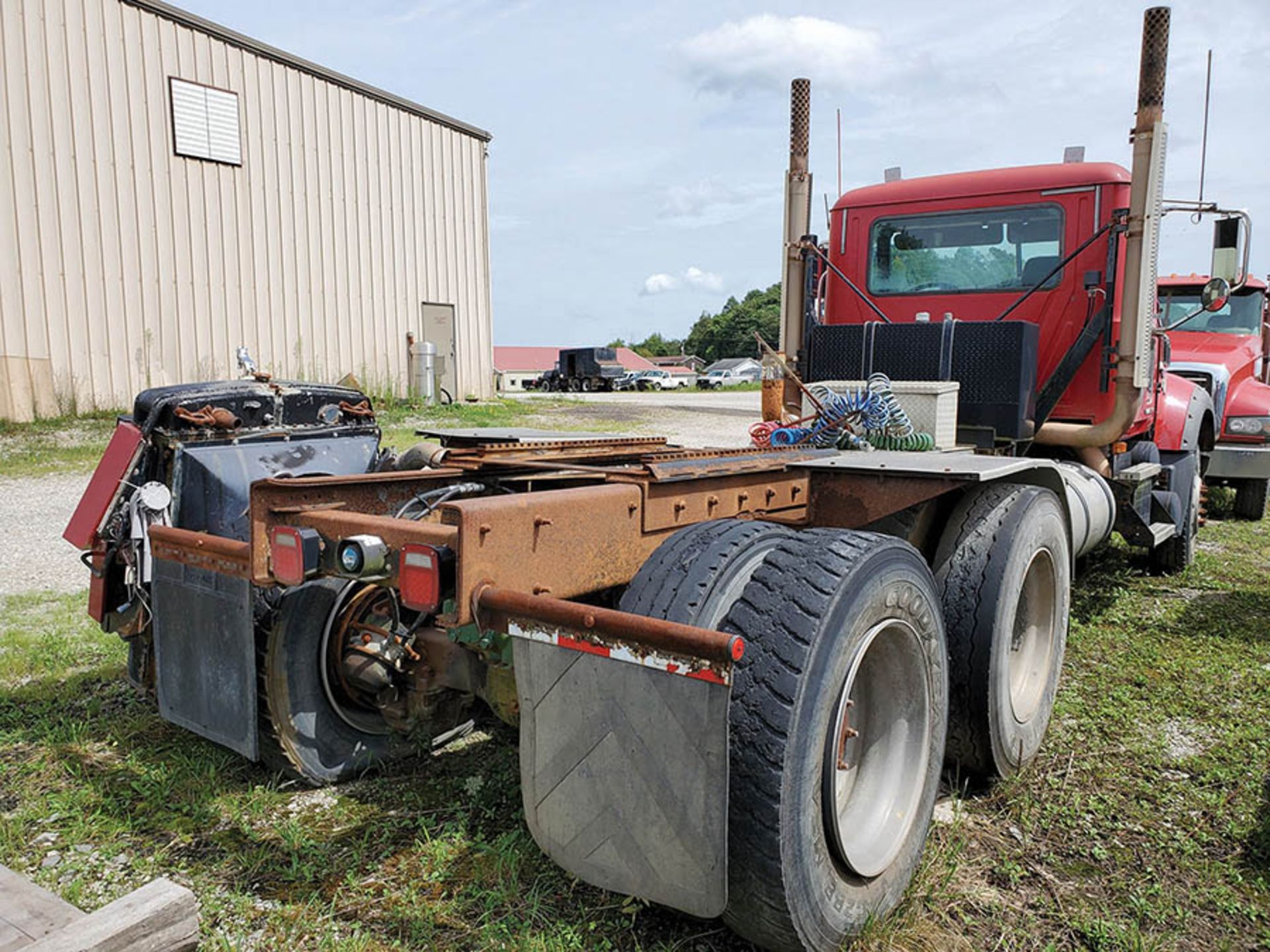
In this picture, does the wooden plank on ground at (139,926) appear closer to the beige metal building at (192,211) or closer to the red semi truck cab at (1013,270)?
the red semi truck cab at (1013,270)

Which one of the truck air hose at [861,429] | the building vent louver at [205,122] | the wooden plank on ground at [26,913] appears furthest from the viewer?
the building vent louver at [205,122]

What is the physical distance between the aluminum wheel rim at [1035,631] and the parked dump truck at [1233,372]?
17.0ft

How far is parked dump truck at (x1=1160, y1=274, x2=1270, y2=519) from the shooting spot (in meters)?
8.42

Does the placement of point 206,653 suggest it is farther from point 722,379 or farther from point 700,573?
point 722,379

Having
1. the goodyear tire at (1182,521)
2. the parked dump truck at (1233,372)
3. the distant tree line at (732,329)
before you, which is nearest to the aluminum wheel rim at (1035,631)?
the goodyear tire at (1182,521)

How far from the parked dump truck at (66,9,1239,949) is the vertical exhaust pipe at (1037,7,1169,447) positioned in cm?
1

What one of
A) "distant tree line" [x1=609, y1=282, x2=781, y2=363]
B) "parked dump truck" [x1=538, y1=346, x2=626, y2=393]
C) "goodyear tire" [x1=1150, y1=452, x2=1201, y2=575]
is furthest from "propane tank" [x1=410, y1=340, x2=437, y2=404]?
"distant tree line" [x1=609, y1=282, x2=781, y2=363]

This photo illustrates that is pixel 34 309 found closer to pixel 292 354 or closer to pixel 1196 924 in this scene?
pixel 292 354

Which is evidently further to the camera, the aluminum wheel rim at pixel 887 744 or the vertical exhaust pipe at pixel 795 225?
the vertical exhaust pipe at pixel 795 225

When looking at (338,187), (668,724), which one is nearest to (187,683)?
(668,724)

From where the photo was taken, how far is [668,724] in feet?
6.57

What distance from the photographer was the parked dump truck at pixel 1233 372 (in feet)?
27.6

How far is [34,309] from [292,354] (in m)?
3.76

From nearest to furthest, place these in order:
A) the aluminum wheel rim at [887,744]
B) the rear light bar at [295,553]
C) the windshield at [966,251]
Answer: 1. the rear light bar at [295,553]
2. the aluminum wheel rim at [887,744]
3. the windshield at [966,251]
